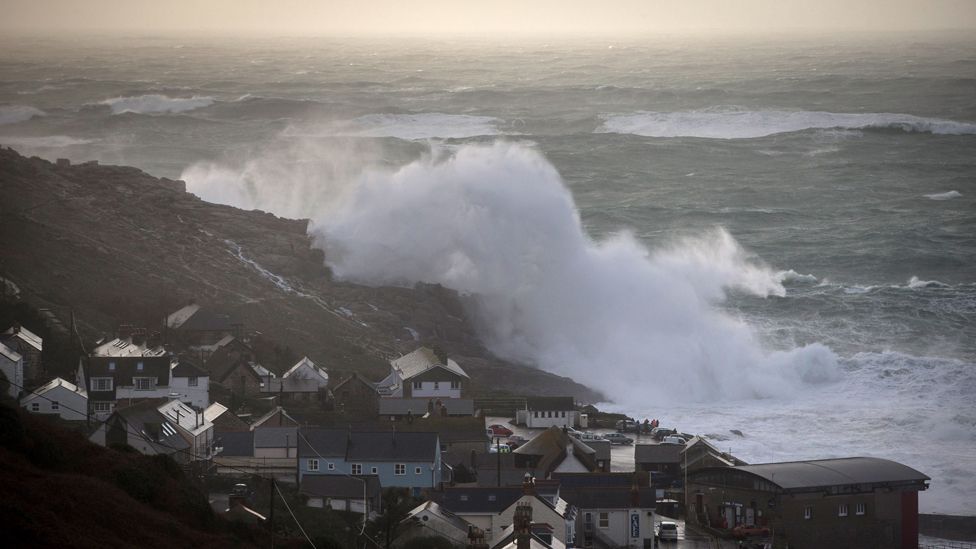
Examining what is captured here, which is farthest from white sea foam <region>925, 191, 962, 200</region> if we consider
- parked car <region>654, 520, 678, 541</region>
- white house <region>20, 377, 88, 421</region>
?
white house <region>20, 377, 88, 421</region>

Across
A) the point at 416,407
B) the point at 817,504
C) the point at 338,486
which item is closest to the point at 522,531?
the point at 338,486

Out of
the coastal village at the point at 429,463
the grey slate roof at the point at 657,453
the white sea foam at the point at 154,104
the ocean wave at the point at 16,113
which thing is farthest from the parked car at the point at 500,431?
the white sea foam at the point at 154,104

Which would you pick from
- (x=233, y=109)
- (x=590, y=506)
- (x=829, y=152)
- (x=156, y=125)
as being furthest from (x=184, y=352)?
(x=233, y=109)

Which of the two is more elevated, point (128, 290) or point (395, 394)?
point (128, 290)

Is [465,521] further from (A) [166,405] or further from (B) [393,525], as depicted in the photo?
(A) [166,405]

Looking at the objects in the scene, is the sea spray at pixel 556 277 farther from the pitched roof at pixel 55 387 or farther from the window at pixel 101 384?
the pitched roof at pixel 55 387

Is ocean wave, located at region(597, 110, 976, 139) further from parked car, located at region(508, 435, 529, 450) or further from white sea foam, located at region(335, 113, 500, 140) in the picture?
parked car, located at region(508, 435, 529, 450)
